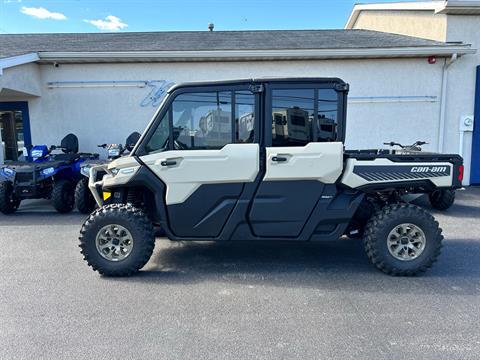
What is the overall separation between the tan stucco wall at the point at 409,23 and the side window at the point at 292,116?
7490mm

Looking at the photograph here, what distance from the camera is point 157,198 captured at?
4.04 metres

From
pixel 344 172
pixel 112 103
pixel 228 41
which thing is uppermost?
pixel 228 41

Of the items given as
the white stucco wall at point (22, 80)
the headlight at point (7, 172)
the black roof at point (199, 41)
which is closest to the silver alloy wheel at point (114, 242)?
the headlight at point (7, 172)

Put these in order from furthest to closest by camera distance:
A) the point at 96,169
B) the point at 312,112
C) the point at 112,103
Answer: the point at 112,103
the point at 96,169
the point at 312,112

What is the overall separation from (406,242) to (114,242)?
343cm

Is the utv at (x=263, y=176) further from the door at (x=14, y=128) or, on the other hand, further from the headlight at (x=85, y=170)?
the door at (x=14, y=128)

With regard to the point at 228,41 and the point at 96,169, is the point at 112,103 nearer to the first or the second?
the point at 228,41

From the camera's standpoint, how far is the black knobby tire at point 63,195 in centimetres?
718

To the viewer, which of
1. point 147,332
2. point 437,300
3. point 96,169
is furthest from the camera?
point 96,169

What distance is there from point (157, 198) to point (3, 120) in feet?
27.3

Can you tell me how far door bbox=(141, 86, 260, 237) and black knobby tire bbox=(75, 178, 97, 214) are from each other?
3746 millimetres

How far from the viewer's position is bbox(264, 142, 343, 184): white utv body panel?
153 inches

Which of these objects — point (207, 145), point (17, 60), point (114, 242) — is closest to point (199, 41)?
point (17, 60)

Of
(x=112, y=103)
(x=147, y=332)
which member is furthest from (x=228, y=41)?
(x=147, y=332)
